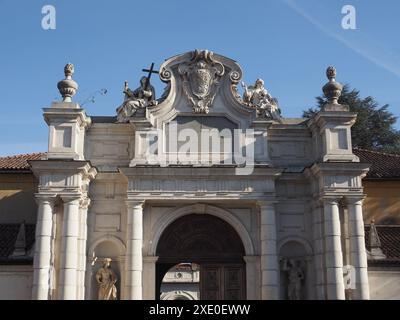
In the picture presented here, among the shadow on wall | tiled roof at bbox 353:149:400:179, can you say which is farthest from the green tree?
the shadow on wall

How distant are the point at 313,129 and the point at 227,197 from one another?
432cm

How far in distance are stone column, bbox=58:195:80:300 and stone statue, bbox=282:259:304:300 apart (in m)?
7.35

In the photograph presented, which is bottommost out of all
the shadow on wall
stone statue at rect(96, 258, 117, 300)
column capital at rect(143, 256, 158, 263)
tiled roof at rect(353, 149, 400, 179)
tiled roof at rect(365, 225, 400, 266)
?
stone statue at rect(96, 258, 117, 300)

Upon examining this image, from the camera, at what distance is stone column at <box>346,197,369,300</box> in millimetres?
20547

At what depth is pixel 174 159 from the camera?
22031 millimetres

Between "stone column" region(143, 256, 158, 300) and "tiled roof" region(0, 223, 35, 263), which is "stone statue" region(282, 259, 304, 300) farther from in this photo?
"tiled roof" region(0, 223, 35, 263)

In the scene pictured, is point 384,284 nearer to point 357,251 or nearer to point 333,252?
point 357,251

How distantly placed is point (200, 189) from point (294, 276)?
4.54 m

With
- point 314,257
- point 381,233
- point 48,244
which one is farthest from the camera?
point 381,233

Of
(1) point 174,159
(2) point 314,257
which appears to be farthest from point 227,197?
(2) point 314,257

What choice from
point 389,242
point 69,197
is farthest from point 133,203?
point 389,242

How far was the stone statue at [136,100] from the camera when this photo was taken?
22422 millimetres

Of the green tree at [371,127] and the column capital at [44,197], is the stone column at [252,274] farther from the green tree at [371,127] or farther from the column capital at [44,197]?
the green tree at [371,127]

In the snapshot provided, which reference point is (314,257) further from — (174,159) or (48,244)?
(48,244)
